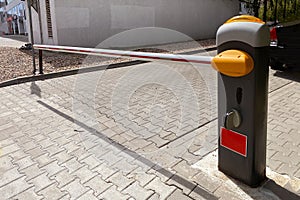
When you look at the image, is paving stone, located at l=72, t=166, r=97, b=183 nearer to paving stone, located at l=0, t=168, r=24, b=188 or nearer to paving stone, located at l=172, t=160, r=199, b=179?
paving stone, located at l=0, t=168, r=24, b=188

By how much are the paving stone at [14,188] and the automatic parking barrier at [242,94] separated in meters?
1.92

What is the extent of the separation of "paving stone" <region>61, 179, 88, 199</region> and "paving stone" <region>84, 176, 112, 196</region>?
0.06 meters

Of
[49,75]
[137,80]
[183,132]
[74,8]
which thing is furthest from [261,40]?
[74,8]

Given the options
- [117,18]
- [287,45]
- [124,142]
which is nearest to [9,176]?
[124,142]

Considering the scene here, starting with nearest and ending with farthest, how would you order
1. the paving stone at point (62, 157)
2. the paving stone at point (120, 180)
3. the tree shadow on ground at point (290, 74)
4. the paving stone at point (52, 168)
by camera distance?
the paving stone at point (120, 180)
the paving stone at point (52, 168)
the paving stone at point (62, 157)
the tree shadow on ground at point (290, 74)

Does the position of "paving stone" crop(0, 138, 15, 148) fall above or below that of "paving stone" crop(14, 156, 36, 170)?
above

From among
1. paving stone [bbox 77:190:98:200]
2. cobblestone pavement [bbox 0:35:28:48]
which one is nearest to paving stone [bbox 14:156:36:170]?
paving stone [bbox 77:190:98:200]

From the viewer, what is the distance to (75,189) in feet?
8.16

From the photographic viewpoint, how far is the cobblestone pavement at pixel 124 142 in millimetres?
2473

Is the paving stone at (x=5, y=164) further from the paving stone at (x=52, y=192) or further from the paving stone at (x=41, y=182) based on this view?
the paving stone at (x=52, y=192)

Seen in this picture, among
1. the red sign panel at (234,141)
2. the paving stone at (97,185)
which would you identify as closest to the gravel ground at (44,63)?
the paving stone at (97,185)

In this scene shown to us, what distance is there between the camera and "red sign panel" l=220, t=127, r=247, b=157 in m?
2.36

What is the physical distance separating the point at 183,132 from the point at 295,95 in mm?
2789

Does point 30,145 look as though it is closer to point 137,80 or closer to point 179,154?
point 179,154
